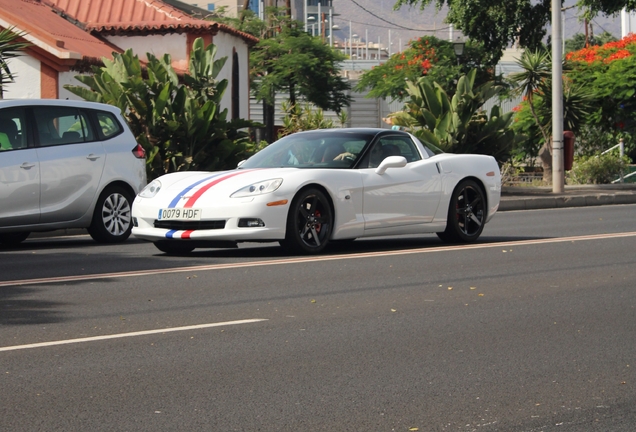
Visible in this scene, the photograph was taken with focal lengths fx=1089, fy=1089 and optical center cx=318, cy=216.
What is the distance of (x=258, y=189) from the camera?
1090cm

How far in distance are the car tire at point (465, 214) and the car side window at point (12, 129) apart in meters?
5.00

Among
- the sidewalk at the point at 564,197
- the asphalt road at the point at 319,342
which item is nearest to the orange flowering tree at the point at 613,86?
the sidewalk at the point at 564,197

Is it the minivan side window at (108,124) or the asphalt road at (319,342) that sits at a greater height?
the minivan side window at (108,124)

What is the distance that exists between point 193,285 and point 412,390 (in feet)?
13.2

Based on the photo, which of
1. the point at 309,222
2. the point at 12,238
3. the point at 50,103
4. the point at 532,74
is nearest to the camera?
the point at 309,222

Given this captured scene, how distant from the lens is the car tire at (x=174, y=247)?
11577 millimetres

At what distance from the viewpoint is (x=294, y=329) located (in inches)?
280

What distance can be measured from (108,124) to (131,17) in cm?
1870

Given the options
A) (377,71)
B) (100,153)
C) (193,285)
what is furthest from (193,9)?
(193,285)

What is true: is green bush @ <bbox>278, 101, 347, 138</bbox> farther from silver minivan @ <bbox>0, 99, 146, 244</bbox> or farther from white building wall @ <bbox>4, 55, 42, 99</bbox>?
silver minivan @ <bbox>0, 99, 146, 244</bbox>

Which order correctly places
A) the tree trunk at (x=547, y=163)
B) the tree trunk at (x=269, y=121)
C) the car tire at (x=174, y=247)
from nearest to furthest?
1. the car tire at (x=174, y=247)
2. the tree trunk at (x=547, y=163)
3. the tree trunk at (x=269, y=121)

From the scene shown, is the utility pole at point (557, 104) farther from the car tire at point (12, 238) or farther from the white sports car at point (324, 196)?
the car tire at point (12, 238)

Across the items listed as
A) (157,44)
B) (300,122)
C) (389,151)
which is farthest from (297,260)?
(300,122)

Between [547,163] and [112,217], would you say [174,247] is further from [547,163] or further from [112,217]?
[547,163]
